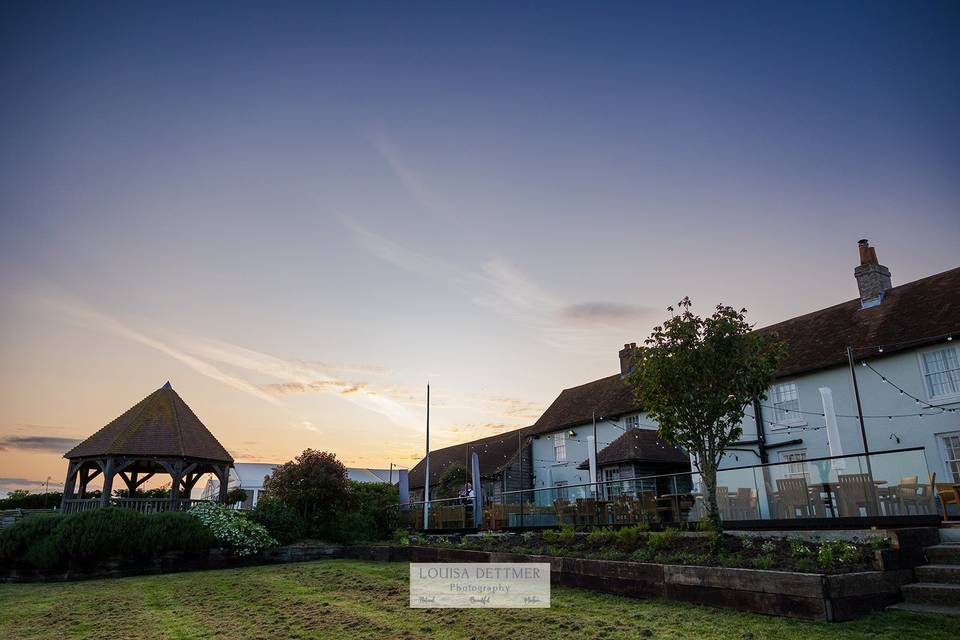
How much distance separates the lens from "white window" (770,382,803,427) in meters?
22.2

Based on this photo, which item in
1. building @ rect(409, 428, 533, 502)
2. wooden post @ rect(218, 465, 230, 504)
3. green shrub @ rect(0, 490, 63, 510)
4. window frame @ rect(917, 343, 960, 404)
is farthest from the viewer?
green shrub @ rect(0, 490, 63, 510)

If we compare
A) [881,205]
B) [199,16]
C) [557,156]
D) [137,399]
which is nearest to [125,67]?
[199,16]

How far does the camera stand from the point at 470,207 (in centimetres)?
1675

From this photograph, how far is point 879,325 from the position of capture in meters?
21.3

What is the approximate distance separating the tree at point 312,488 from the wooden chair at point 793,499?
1662cm

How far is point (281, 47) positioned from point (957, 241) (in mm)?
18571

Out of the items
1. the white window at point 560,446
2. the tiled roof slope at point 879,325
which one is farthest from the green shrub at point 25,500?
the tiled roof slope at point 879,325

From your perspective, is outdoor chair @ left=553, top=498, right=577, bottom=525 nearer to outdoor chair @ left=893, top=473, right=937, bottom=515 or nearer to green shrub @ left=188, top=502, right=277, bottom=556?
outdoor chair @ left=893, top=473, right=937, bottom=515

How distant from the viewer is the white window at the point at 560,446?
33.9 m

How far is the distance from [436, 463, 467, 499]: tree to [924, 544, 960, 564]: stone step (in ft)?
96.4

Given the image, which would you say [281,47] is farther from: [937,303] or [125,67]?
[937,303]

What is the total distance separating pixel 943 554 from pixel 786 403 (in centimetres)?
1498

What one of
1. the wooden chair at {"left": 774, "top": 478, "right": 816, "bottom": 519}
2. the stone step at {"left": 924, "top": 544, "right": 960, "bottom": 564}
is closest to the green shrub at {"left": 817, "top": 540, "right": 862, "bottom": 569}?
the stone step at {"left": 924, "top": 544, "right": 960, "bottom": 564}

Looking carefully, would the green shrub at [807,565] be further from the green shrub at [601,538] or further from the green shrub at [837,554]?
the green shrub at [601,538]
